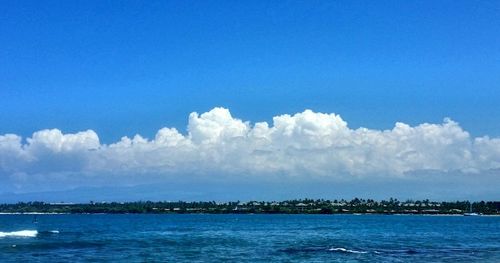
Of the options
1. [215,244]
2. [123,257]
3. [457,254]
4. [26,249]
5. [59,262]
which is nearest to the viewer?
[59,262]

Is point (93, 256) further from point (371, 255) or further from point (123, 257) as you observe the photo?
point (371, 255)

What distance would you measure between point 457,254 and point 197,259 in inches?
1155

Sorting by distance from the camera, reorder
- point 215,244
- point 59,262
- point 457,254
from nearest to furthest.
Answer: point 59,262
point 457,254
point 215,244

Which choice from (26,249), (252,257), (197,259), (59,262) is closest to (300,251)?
(252,257)

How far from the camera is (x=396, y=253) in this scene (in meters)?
69.3

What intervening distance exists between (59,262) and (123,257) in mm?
7046

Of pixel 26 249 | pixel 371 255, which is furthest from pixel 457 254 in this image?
pixel 26 249

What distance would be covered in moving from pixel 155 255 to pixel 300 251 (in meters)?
16.6

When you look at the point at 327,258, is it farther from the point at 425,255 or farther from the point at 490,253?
the point at 490,253

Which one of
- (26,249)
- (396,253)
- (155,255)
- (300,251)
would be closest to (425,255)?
(396,253)

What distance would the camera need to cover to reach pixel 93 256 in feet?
214

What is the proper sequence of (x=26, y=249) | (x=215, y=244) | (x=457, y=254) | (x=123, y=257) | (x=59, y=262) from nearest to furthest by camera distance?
1. (x=59, y=262)
2. (x=123, y=257)
3. (x=457, y=254)
4. (x=26, y=249)
5. (x=215, y=244)

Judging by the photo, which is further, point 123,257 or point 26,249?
point 26,249

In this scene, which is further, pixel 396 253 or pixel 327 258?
pixel 396 253
